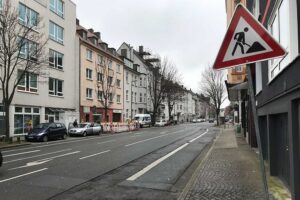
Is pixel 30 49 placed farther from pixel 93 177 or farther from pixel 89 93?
pixel 93 177

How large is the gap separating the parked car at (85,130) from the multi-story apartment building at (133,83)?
84.9 feet

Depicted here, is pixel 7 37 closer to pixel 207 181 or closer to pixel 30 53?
pixel 30 53

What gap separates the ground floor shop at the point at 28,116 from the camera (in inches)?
1244

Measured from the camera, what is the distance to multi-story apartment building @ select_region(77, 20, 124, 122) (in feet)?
154

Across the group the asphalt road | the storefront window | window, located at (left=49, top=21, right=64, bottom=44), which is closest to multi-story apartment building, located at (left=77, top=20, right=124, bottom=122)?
window, located at (left=49, top=21, right=64, bottom=44)

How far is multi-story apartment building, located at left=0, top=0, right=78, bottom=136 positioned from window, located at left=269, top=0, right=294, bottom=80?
24249mm

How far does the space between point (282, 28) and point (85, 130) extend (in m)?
30.7

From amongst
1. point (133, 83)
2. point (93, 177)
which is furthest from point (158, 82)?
point (93, 177)

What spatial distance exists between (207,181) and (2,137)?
71.8 feet

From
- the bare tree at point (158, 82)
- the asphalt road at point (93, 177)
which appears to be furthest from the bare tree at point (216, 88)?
the asphalt road at point (93, 177)

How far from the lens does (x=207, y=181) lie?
9.76m

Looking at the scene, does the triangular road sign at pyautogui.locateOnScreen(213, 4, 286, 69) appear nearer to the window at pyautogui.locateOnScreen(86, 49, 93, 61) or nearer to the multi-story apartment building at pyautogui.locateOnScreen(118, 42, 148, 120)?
the window at pyautogui.locateOnScreen(86, 49, 93, 61)

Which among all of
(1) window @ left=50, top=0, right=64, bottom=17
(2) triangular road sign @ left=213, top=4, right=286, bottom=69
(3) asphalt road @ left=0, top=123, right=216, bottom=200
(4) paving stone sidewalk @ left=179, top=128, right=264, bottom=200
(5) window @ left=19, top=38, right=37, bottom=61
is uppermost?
(1) window @ left=50, top=0, right=64, bottom=17

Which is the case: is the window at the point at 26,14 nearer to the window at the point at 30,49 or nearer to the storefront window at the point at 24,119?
the window at the point at 30,49
